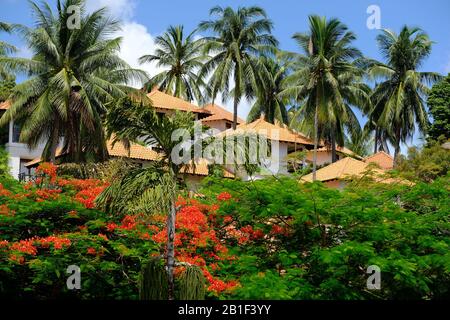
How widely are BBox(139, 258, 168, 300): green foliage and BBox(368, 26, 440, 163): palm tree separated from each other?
1301 inches

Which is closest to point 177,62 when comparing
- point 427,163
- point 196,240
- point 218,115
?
point 218,115

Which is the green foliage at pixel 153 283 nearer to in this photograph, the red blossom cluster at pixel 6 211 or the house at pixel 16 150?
the red blossom cluster at pixel 6 211

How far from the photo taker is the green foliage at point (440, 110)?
37156 millimetres

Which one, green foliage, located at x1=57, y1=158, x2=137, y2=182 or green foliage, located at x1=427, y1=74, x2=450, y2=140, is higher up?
green foliage, located at x1=427, y1=74, x2=450, y2=140

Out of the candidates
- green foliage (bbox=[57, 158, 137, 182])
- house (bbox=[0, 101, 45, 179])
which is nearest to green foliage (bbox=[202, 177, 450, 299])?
green foliage (bbox=[57, 158, 137, 182])

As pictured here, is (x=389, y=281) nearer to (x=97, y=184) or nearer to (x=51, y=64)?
(x=97, y=184)

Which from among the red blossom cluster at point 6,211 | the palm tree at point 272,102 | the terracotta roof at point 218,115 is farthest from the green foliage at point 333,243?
the palm tree at point 272,102

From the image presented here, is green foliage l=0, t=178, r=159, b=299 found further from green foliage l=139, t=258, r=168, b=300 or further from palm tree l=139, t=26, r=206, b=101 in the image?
palm tree l=139, t=26, r=206, b=101

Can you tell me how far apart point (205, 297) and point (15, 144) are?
27.9m

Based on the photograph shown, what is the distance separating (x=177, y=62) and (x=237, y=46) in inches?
252

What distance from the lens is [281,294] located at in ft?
36.1

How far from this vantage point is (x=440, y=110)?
123 ft

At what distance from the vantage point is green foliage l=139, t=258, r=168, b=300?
434 inches

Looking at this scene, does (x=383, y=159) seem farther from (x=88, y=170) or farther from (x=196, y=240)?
(x=196, y=240)
